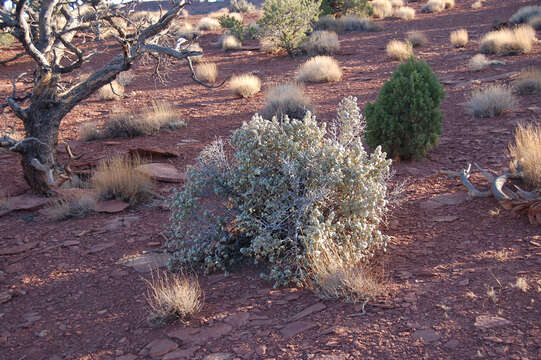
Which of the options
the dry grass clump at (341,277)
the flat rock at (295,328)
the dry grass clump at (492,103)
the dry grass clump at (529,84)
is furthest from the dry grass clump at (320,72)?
the flat rock at (295,328)

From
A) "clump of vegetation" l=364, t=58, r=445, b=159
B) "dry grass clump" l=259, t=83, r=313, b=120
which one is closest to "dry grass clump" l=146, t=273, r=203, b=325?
"clump of vegetation" l=364, t=58, r=445, b=159

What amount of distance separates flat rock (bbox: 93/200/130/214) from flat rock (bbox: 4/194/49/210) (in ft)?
2.80

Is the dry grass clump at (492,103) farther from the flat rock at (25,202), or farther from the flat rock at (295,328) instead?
the flat rock at (25,202)

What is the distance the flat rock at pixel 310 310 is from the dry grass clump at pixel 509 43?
11848 millimetres

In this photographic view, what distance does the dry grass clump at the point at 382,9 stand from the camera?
75.0 feet

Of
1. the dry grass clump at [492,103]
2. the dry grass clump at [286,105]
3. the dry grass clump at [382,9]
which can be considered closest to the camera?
the dry grass clump at [492,103]

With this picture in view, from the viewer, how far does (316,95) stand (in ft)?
35.6

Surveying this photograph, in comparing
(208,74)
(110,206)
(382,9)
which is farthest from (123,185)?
(382,9)

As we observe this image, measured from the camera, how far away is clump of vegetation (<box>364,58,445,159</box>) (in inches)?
239

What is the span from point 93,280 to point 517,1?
959 inches

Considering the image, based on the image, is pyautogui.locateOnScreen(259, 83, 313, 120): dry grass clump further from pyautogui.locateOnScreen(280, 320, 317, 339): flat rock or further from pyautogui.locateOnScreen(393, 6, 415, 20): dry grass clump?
pyautogui.locateOnScreen(393, 6, 415, 20): dry grass clump

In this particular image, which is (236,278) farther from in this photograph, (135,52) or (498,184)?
(135,52)

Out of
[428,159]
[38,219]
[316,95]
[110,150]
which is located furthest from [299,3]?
[38,219]

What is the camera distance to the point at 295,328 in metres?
3.01
